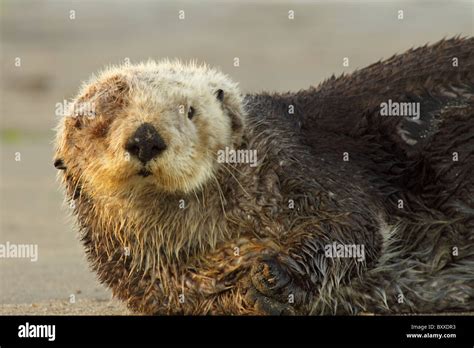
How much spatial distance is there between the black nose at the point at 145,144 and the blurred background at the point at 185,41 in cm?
954

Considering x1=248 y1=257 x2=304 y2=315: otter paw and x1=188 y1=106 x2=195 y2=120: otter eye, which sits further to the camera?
x1=188 y1=106 x2=195 y2=120: otter eye

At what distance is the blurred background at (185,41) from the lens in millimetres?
22375

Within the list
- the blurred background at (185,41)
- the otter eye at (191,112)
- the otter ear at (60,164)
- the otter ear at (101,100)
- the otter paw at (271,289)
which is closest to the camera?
the otter paw at (271,289)

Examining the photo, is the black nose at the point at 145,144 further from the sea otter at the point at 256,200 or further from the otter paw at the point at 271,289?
the otter paw at the point at 271,289

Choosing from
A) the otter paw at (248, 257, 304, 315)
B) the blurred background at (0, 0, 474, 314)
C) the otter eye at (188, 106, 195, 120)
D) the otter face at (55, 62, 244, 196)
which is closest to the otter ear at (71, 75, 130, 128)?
the otter face at (55, 62, 244, 196)

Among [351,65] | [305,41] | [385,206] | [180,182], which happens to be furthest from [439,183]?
[305,41]

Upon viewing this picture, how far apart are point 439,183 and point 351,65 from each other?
1590cm

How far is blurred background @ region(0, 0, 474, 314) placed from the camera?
22375mm

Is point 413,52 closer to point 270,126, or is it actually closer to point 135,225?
point 270,126

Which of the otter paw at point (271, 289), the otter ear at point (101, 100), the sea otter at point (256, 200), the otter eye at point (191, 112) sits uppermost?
the otter ear at point (101, 100)

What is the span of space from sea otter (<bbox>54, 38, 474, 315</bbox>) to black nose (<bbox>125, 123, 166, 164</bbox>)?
1 cm

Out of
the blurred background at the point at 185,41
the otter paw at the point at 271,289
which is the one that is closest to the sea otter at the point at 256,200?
the otter paw at the point at 271,289

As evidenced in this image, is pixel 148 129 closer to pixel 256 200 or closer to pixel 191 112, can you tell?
pixel 191 112

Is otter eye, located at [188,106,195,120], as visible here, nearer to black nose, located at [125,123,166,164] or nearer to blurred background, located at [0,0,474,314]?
black nose, located at [125,123,166,164]
